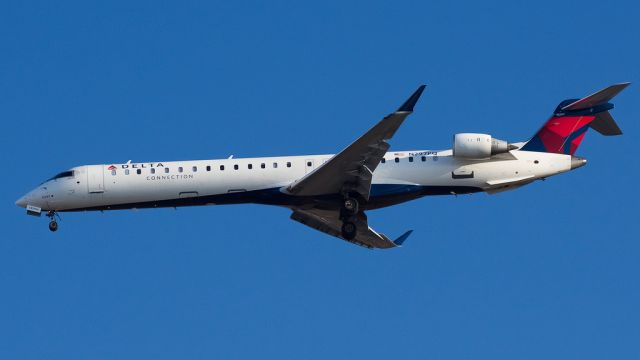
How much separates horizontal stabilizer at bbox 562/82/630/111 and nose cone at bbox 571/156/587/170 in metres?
1.68

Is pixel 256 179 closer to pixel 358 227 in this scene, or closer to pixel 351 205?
pixel 351 205

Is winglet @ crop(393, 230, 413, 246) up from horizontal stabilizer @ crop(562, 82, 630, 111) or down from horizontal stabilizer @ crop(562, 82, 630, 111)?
down

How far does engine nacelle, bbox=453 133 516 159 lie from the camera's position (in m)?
38.9

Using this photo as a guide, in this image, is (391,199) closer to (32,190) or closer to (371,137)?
(371,137)

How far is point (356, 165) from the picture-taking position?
125ft

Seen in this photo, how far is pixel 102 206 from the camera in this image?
1609 inches

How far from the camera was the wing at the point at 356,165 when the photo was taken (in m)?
36.2

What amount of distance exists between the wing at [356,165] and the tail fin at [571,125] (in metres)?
5.47

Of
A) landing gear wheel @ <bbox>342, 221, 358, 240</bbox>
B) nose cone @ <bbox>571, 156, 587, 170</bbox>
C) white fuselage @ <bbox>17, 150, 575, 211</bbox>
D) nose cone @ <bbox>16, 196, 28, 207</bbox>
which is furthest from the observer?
nose cone @ <bbox>16, 196, 28, 207</bbox>

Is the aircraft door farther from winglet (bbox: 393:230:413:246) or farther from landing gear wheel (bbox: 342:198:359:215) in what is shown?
winglet (bbox: 393:230:413:246)

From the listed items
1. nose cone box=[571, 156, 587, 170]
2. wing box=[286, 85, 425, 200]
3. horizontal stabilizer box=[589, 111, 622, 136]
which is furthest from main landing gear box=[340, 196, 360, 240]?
horizontal stabilizer box=[589, 111, 622, 136]

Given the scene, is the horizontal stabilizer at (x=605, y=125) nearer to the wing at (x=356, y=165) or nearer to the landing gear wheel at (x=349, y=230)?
the wing at (x=356, y=165)

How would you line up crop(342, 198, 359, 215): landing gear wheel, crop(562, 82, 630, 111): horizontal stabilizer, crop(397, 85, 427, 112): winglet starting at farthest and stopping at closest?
crop(342, 198, 359, 215): landing gear wheel
crop(562, 82, 630, 111): horizontal stabilizer
crop(397, 85, 427, 112): winglet

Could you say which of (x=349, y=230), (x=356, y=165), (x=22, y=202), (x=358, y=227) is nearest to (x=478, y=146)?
(x=356, y=165)
